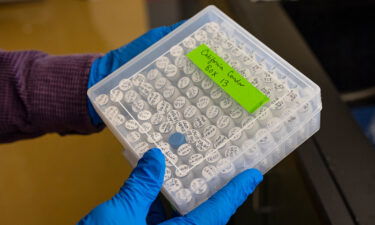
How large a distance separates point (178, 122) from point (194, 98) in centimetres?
5

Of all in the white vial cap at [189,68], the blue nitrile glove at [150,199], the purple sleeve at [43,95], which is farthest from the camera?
the purple sleeve at [43,95]

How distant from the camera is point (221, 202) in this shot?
0.49 meters

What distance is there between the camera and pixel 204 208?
49cm

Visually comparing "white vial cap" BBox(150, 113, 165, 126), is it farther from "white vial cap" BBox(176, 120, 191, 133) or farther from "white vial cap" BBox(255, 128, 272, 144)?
"white vial cap" BBox(255, 128, 272, 144)

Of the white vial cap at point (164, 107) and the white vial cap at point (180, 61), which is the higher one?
the white vial cap at point (180, 61)

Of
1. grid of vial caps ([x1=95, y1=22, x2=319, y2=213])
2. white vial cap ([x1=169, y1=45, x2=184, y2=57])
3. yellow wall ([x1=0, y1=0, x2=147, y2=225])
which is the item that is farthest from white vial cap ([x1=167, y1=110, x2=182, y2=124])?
yellow wall ([x1=0, y1=0, x2=147, y2=225])

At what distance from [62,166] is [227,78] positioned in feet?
1.51

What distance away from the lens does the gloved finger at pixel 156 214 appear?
1.99ft

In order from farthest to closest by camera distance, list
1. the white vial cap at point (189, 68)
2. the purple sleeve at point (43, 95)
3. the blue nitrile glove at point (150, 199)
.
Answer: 1. the purple sleeve at point (43, 95)
2. the white vial cap at point (189, 68)
3. the blue nitrile glove at point (150, 199)

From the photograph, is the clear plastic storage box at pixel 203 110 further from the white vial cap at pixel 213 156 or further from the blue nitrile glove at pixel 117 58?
the blue nitrile glove at pixel 117 58

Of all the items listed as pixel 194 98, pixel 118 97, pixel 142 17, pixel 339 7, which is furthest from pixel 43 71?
pixel 339 7

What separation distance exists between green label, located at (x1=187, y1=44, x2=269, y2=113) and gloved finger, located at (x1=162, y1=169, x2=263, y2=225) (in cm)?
9

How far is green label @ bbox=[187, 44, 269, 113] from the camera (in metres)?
0.51

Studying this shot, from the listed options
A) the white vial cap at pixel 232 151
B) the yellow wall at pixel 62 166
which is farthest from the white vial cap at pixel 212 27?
the yellow wall at pixel 62 166
